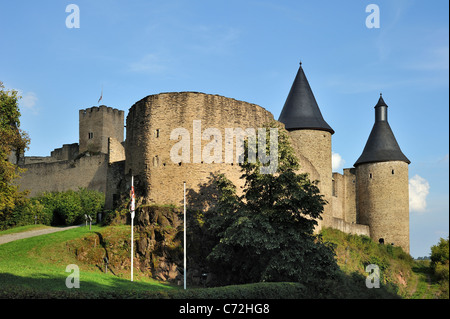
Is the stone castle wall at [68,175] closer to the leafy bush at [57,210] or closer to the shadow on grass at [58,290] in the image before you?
the leafy bush at [57,210]

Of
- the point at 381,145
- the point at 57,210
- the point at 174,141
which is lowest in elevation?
the point at 57,210

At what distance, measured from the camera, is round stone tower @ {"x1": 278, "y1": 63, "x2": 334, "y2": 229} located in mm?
37062

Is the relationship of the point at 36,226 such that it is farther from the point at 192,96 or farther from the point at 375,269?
the point at 375,269

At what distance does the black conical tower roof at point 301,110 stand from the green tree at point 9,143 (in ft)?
55.5

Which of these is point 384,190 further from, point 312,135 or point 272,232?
point 272,232

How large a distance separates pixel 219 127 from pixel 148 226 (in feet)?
19.7

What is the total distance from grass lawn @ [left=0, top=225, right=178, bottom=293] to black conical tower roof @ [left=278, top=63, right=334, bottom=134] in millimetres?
16287

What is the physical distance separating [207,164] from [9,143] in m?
9.60

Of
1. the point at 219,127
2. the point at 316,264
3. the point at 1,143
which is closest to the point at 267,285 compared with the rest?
the point at 316,264

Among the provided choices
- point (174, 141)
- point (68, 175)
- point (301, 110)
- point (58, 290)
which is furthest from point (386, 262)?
point (58, 290)

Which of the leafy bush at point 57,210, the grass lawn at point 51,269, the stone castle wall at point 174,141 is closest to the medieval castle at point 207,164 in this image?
the stone castle wall at point 174,141

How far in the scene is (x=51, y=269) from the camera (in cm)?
2014

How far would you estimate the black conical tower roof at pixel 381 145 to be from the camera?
42719 millimetres

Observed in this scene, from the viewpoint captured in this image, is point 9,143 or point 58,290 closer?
point 58,290
